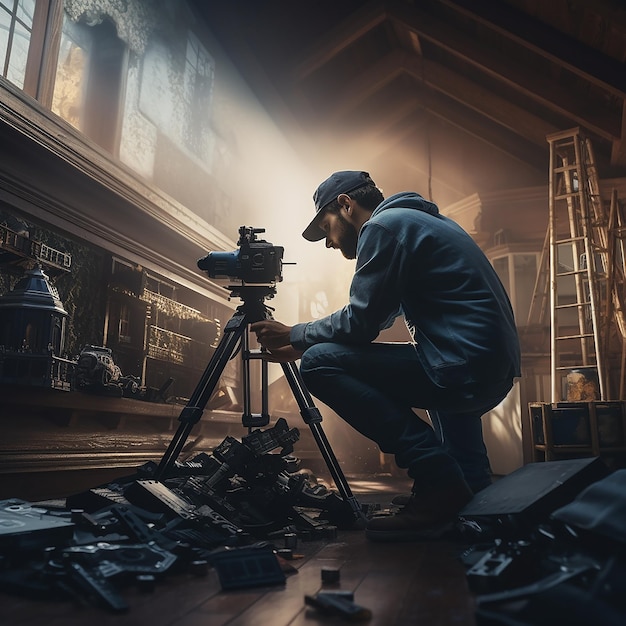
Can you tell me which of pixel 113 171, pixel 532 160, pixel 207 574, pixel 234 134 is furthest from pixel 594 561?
pixel 532 160

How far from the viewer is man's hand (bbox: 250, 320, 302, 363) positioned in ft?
6.75

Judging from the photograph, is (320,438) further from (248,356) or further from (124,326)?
(124,326)

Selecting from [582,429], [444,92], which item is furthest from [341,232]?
[444,92]

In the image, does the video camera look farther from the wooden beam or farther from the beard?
the wooden beam

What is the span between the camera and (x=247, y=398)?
243 centimetres

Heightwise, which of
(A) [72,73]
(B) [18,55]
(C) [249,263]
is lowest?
(C) [249,263]

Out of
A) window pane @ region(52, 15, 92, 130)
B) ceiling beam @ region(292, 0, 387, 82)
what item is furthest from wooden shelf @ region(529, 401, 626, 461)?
ceiling beam @ region(292, 0, 387, 82)

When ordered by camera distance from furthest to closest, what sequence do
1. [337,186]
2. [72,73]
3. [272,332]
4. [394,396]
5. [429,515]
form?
[72,73], [337,186], [272,332], [394,396], [429,515]

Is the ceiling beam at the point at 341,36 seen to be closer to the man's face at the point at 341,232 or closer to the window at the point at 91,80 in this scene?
the window at the point at 91,80

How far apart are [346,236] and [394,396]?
67 cm

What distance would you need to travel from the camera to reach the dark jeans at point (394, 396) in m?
1.79

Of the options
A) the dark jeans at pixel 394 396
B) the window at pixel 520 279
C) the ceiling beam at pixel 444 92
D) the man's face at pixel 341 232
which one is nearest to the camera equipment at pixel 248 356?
the man's face at pixel 341 232

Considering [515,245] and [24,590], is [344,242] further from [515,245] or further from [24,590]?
[515,245]

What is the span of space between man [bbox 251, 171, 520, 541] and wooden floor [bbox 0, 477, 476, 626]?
0.29 m
